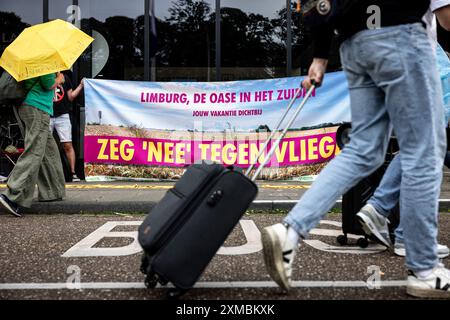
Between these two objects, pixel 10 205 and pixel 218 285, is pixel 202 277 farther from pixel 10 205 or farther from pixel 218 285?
pixel 10 205

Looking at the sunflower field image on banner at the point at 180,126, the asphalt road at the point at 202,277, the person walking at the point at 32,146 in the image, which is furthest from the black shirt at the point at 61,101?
the asphalt road at the point at 202,277

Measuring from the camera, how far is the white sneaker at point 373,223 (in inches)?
114

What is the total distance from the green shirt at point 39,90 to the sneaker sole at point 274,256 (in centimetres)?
358

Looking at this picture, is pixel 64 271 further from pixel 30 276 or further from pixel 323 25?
pixel 323 25

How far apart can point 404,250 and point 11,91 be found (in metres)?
3.88

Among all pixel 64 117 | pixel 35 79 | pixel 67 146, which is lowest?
pixel 67 146

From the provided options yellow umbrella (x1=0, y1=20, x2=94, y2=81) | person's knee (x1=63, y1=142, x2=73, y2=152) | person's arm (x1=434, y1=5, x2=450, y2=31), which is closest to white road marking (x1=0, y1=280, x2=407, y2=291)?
person's arm (x1=434, y1=5, x2=450, y2=31)

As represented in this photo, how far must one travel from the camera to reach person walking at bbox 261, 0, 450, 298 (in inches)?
84.6

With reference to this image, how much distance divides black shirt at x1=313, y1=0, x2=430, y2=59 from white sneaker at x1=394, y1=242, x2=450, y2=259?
4.73 feet

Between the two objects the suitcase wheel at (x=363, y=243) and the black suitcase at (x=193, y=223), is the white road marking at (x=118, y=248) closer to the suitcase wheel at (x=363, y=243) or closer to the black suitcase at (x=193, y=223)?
the suitcase wheel at (x=363, y=243)

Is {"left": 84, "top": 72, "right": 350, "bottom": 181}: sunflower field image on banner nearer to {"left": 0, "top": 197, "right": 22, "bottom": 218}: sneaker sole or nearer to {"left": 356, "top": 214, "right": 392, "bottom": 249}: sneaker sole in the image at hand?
{"left": 0, "top": 197, "right": 22, "bottom": 218}: sneaker sole

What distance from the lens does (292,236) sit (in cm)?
218

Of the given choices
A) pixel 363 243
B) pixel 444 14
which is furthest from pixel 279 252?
pixel 444 14

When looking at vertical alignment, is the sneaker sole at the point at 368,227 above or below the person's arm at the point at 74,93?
below
